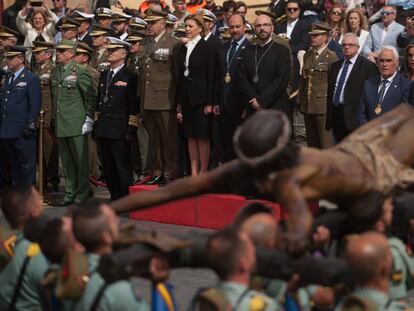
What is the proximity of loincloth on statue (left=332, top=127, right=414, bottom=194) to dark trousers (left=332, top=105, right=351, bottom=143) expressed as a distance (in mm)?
5983

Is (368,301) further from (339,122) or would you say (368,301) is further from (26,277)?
(339,122)

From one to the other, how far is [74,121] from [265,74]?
8.56ft

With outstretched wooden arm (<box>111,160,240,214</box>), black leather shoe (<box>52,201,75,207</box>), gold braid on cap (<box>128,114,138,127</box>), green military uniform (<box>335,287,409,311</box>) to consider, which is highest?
outstretched wooden arm (<box>111,160,240,214</box>)

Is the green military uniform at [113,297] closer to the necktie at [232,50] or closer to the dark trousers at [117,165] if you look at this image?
the dark trousers at [117,165]

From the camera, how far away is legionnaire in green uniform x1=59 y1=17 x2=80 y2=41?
57.3 ft

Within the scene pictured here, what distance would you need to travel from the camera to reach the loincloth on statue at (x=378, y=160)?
732 centimetres

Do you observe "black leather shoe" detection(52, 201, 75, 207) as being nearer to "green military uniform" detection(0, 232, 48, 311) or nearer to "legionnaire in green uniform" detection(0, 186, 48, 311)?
"legionnaire in green uniform" detection(0, 186, 48, 311)

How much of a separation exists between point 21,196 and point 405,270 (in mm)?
2388

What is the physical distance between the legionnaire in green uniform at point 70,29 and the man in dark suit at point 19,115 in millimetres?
1918

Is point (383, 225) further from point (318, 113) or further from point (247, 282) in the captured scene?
point (318, 113)

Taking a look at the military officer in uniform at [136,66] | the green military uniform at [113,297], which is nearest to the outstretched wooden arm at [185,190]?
the green military uniform at [113,297]

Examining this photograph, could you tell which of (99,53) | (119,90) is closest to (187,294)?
(119,90)

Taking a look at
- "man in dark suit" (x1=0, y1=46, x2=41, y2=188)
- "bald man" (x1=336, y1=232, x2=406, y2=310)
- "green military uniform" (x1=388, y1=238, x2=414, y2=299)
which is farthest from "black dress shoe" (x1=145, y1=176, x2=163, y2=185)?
"bald man" (x1=336, y1=232, x2=406, y2=310)

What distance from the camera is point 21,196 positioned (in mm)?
7676
